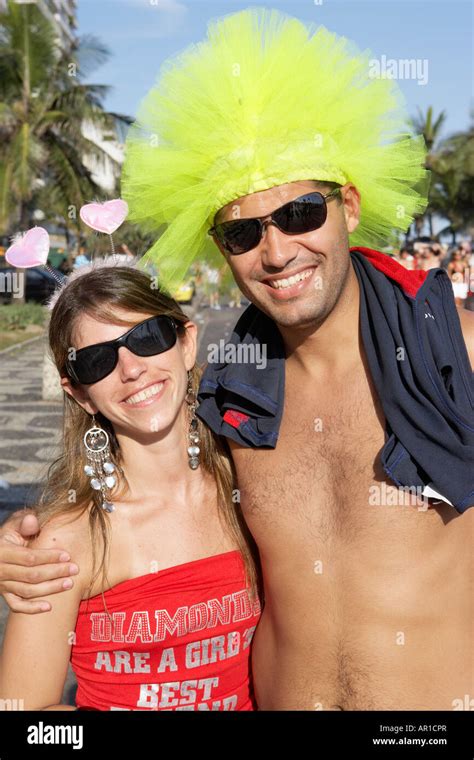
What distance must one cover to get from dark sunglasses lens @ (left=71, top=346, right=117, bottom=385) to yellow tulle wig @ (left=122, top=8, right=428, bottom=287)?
12.9 inches

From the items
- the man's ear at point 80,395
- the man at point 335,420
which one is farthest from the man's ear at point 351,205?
the man's ear at point 80,395

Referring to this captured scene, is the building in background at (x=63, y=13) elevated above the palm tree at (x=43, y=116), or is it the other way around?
the building in background at (x=63, y=13)

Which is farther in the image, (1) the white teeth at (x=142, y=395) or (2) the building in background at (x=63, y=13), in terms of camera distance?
(2) the building in background at (x=63, y=13)

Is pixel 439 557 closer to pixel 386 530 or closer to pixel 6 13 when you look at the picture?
pixel 386 530

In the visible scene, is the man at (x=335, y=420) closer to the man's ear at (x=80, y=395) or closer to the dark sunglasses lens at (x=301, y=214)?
the dark sunglasses lens at (x=301, y=214)

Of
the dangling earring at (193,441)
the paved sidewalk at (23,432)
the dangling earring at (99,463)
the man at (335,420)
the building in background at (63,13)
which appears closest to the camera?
the man at (335,420)

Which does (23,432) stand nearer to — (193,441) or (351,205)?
(193,441)

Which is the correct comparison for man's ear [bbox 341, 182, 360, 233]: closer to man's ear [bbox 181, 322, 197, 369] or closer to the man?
the man

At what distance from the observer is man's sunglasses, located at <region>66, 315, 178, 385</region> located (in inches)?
90.6

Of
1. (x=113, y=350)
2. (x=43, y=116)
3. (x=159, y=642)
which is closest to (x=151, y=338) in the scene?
(x=113, y=350)

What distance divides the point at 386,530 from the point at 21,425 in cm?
748

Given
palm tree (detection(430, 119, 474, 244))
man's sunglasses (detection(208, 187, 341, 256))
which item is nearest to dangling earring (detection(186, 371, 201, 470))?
man's sunglasses (detection(208, 187, 341, 256))

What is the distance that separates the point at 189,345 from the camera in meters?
2.54

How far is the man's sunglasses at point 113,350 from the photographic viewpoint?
230 cm
